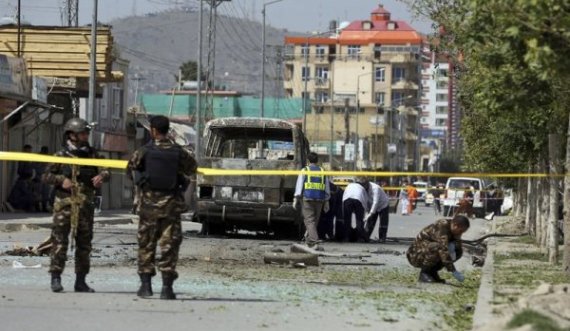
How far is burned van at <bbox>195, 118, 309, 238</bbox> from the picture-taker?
26266 millimetres

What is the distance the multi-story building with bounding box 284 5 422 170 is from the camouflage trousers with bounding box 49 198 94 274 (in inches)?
4381

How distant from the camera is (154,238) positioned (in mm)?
12852

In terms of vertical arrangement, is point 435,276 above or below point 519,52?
below

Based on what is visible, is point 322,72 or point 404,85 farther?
point 322,72

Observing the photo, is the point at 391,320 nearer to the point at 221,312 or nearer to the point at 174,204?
the point at 221,312

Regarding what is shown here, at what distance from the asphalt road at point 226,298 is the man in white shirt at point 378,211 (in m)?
7.54

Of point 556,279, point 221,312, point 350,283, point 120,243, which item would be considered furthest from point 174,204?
point 120,243

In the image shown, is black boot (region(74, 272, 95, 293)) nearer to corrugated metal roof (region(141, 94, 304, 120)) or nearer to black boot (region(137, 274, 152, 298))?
black boot (region(137, 274, 152, 298))

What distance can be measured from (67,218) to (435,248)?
14.7 feet

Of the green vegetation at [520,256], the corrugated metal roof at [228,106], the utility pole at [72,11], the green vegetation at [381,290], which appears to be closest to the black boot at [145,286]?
the green vegetation at [381,290]

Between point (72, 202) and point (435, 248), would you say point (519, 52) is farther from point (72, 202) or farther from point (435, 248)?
point (72, 202)

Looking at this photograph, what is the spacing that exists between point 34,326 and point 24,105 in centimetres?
2541

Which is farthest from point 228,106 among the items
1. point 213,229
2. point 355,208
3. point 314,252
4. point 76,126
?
point 76,126

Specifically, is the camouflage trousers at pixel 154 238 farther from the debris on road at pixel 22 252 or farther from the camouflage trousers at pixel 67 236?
the debris on road at pixel 22 252
